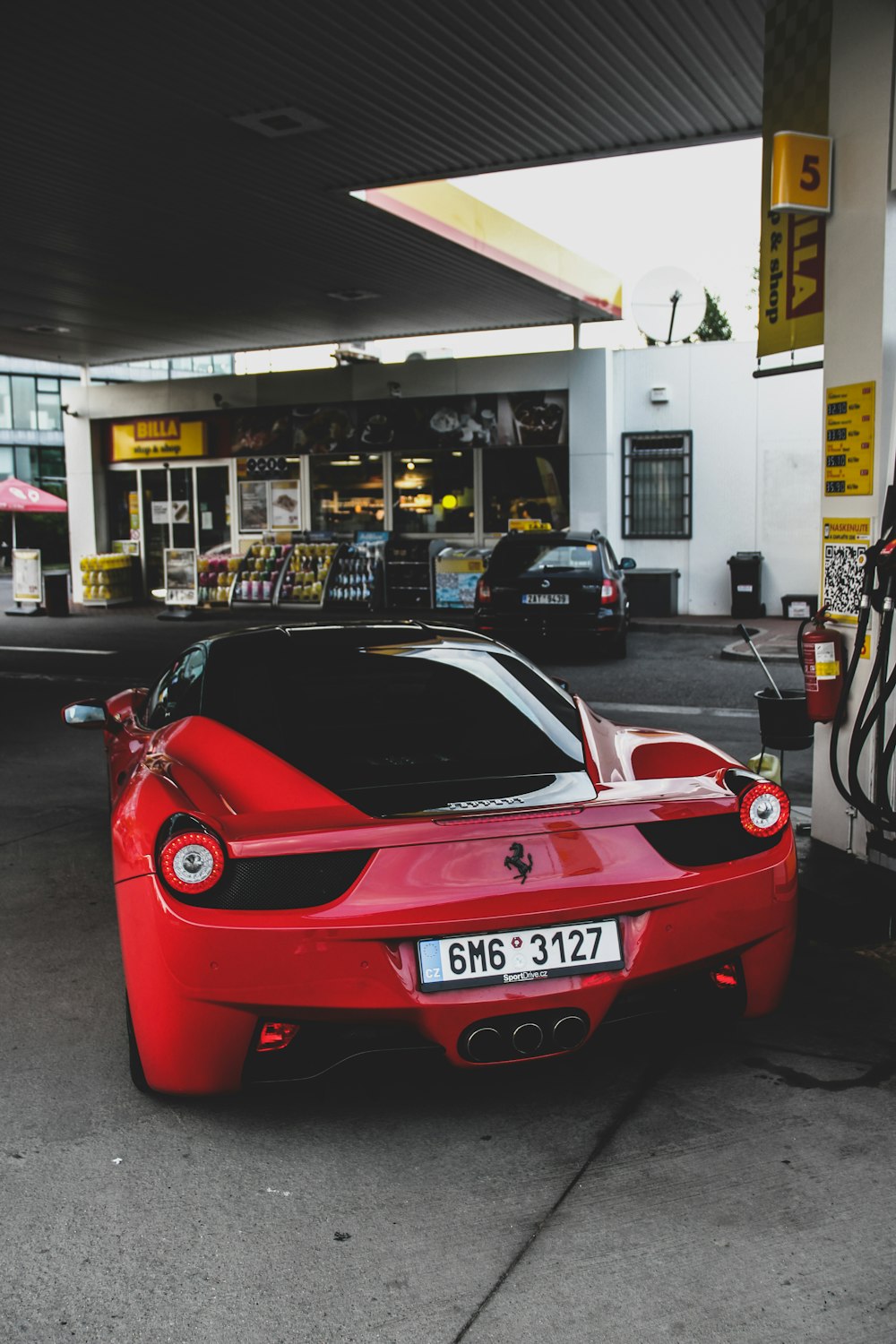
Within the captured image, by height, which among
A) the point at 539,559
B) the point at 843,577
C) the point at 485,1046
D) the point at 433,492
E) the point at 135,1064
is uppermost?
the point at 433,492

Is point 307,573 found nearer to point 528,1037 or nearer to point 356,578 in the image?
point 356,578

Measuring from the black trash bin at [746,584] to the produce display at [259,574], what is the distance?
27.1 feet

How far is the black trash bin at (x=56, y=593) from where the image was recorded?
21359 mm

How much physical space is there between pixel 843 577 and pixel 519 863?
9.42 feet

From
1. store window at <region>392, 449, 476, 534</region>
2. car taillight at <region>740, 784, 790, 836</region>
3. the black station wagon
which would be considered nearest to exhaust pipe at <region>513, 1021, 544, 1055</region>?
car taillight at <region>740, 784, 790, 836</region>

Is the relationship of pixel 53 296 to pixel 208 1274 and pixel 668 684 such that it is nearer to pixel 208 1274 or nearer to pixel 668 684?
pixel 668 684

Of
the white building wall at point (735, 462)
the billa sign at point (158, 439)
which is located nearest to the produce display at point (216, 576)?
the billa sign at point (158, 439)

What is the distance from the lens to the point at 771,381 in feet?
60.6

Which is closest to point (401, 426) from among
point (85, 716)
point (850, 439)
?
point (850, 439)

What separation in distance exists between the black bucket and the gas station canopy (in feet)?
17.7

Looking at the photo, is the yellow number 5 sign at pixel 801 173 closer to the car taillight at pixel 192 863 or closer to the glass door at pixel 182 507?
the car taillight at pixel 192 863

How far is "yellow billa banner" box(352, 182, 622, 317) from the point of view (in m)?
13.7

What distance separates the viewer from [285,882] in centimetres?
281

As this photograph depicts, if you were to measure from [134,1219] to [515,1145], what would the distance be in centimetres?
94
